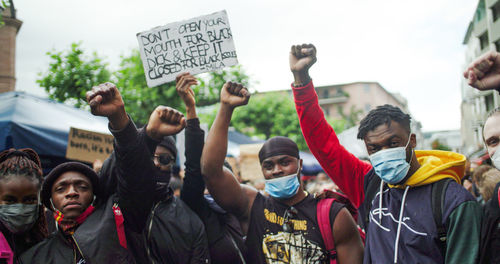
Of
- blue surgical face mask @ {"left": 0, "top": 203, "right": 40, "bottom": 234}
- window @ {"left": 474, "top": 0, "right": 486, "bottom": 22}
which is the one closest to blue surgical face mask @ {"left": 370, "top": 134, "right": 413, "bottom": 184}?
blue surgical face mask @ {"left": 0, "top": 203, "right": 40, "bottom": 234}

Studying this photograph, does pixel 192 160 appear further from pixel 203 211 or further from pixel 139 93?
pixel 139 93

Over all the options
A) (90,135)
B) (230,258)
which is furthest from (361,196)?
(90,135)

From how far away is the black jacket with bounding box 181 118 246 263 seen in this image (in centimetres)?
281

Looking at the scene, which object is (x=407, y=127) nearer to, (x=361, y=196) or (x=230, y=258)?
(x=361, y=196)

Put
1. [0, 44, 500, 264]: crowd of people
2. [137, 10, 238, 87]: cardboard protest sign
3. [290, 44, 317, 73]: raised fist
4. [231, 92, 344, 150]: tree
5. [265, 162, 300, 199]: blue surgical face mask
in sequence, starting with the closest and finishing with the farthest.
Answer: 1. [0, 44, 500, 264]: crowd of people
2. [290, 44, 317, 73]: raised fist
3. [265, 162, 300, 199]: blue surgical face mask
4. [137, 10, 238, 87]: cardboard protest sign
5. [231, 92, 344, 150]: tree

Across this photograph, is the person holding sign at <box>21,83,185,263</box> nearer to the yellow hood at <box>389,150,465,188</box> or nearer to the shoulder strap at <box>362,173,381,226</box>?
the shoulder strap at <box>362,173,381,226</box>

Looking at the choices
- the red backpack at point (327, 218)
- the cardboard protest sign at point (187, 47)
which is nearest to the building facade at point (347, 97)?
the cardboard protest sign at point (187, 47)

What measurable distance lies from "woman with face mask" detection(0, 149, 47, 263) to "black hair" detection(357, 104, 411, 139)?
6.97 ft

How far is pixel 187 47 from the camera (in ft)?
10.0

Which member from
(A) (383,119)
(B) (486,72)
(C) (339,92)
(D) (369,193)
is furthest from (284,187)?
(C) (339,92)

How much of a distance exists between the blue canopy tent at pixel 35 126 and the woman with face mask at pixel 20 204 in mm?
2513

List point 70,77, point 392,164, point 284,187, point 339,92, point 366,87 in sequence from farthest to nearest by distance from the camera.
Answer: point 366,87 < point 339,92 < point 70,77 < point 284,187 < point 392,164

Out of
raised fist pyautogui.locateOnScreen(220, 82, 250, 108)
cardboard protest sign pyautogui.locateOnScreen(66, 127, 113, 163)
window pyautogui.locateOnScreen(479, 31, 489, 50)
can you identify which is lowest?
cardboard protest sign pyautogui.locateOnScreen(66, 127, 113, 163)

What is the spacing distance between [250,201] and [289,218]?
13.7 inches
